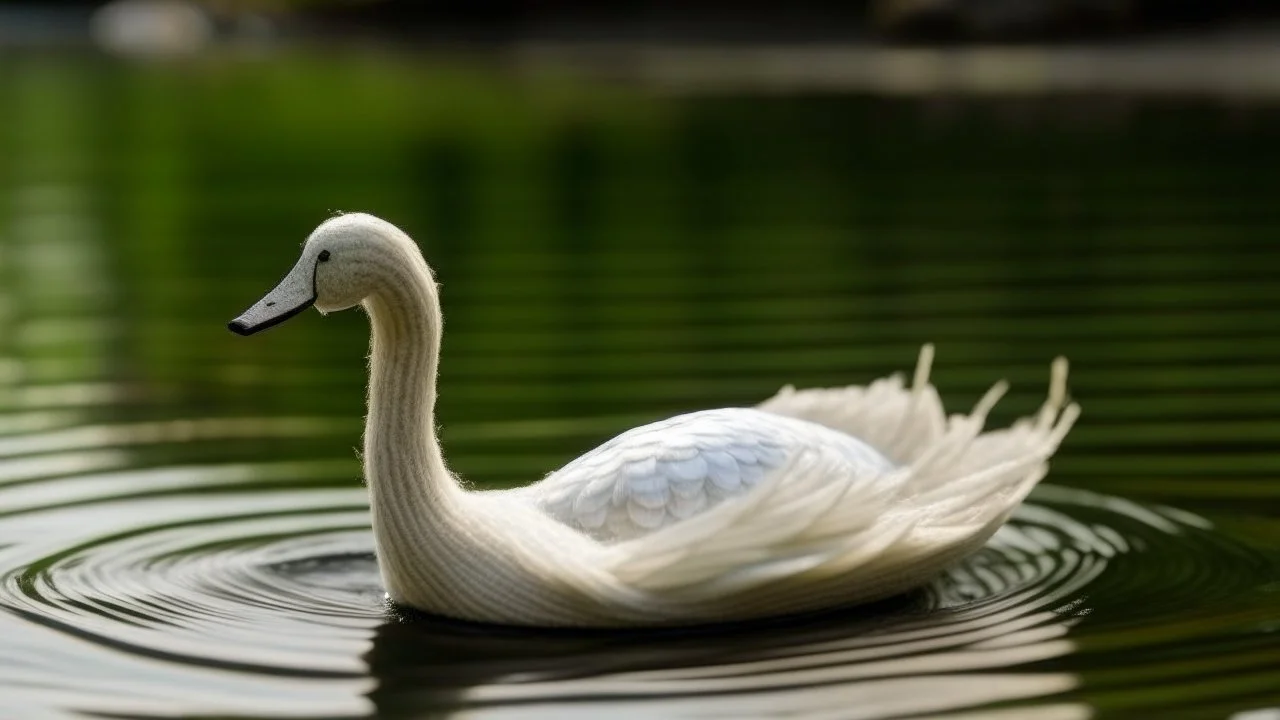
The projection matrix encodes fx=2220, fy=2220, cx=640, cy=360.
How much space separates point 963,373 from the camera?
11.1m

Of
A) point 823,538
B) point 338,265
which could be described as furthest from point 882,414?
point 338,265

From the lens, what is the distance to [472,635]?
22.0 feet

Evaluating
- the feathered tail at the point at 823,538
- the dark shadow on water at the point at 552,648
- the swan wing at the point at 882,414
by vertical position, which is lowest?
the dark shadow on water at the point at 552,648

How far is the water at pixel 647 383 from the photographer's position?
20.7 feet

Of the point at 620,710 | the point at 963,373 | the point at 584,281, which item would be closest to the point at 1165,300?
the point at 963,373

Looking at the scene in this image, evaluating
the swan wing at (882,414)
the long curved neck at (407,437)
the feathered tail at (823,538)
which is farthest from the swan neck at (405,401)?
the swan wing at (882,414)

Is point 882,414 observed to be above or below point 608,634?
above

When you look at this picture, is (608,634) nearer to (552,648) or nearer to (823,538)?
(552,648)

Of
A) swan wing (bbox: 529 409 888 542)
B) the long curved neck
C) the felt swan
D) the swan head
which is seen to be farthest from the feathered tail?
the swan head

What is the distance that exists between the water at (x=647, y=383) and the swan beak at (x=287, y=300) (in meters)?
0.97

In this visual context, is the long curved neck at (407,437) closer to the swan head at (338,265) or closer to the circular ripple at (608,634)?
the swan head at (338,265)

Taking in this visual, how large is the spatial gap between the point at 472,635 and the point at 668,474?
767 mm

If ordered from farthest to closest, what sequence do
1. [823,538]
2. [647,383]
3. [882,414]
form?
[647,383], [882,414], [823,538]

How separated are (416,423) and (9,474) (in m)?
3.18
